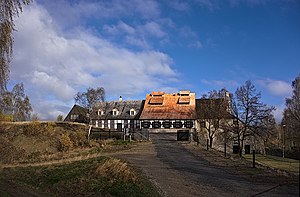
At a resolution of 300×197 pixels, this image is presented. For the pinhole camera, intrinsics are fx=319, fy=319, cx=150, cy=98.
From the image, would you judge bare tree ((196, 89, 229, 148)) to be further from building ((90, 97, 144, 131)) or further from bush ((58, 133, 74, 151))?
building ((90, 97, 144, 131))

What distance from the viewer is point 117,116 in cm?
6931

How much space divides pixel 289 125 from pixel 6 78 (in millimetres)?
51710

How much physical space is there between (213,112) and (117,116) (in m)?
31.6

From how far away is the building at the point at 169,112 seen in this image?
206 ft

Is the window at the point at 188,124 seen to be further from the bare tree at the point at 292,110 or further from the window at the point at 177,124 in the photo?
the bare tree at the point at 292,110

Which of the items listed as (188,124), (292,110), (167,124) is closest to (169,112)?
(167,124)

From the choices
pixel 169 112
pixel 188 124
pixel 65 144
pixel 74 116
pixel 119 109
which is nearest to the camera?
pixel 65 144

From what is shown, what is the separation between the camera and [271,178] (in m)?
14.7

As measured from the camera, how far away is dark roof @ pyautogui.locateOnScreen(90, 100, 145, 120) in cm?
6906

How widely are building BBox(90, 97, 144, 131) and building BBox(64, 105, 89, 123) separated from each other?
13.3 feet

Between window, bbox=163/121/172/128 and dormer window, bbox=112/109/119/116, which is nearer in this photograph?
window, bbox=163/121/172/128

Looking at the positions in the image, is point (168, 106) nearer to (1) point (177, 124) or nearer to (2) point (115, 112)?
(1) point (177, 124)

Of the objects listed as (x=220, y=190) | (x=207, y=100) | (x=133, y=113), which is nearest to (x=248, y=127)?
(x=207, y=100)

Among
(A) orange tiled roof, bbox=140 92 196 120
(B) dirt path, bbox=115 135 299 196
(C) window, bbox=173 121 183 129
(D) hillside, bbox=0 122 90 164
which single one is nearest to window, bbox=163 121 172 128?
(A) orange tiled roof, bbox=140 92 196 120
